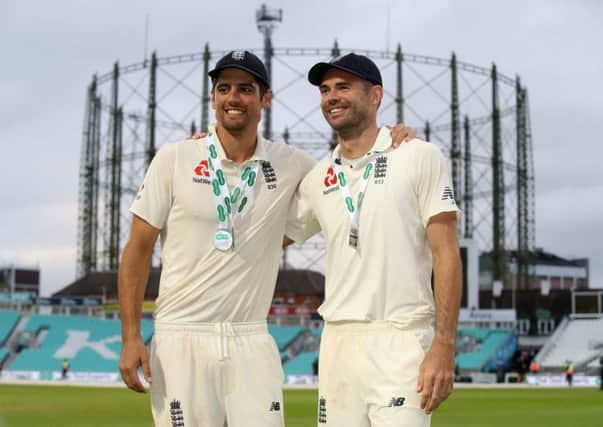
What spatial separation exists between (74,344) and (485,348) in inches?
780

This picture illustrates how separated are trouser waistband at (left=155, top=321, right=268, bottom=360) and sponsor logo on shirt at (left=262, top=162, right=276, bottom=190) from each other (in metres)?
0.76

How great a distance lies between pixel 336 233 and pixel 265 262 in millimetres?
535

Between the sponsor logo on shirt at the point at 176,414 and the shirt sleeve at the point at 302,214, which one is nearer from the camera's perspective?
the sponsor logo on shirt at the point at 176,414

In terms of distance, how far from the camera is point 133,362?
219 inches

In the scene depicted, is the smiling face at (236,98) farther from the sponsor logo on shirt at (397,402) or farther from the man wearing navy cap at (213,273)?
the sponsor logo on shirt at (397,402)

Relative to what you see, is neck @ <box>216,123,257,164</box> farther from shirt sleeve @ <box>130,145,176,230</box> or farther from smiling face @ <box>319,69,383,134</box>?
smiling face @ <box>319,69,383,134</box>

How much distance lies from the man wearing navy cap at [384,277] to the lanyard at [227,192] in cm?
51

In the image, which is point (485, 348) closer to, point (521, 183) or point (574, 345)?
point (574, 345)

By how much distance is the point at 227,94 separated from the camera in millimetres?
5805

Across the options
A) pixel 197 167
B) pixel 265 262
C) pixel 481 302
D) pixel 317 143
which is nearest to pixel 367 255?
pixel 265 262

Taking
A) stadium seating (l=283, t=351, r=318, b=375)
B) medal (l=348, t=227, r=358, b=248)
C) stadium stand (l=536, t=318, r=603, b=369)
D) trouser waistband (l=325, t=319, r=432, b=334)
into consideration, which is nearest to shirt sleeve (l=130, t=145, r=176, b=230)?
medal (l=348, t=227, r=358, b=248)

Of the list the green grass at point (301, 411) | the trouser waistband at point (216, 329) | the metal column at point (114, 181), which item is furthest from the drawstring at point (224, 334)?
the metal column at point (114, 181)

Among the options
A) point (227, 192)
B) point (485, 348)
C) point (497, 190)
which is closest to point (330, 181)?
point (227, 192)

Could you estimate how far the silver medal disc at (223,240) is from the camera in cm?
567
